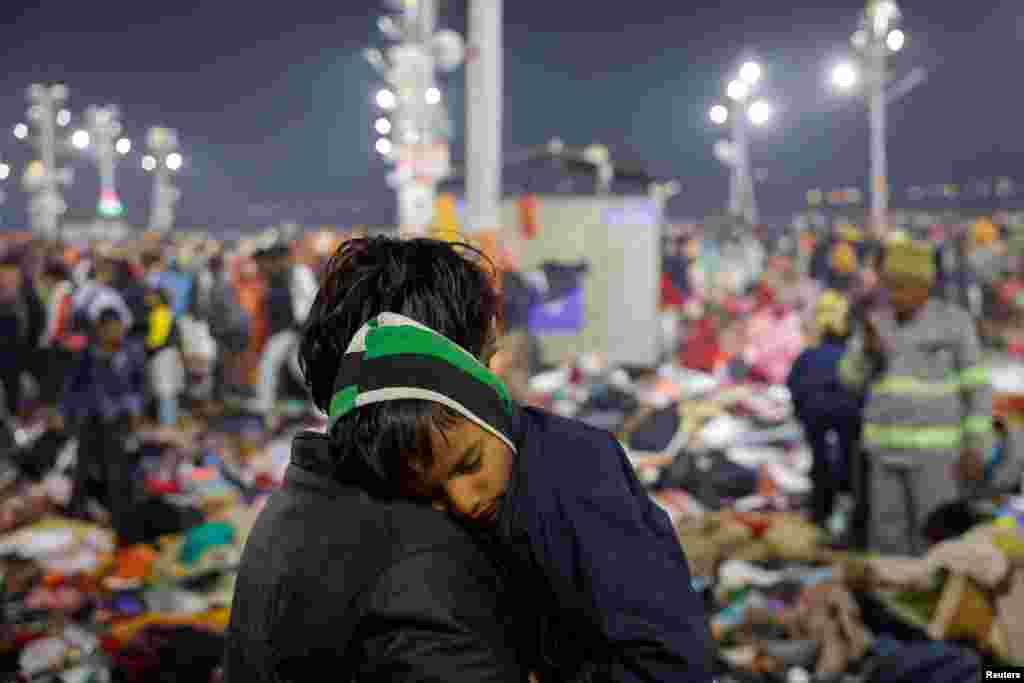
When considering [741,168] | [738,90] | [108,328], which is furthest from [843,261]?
[741,168]

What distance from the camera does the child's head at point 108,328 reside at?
7.93m

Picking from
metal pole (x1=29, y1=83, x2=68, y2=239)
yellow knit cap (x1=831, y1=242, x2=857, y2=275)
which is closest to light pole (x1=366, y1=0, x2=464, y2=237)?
yellow knit cap (x1=831, y1=242, x2=857, y2=275)

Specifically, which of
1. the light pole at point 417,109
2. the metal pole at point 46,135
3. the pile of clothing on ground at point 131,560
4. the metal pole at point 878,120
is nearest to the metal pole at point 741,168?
the metal pole at point 878,120

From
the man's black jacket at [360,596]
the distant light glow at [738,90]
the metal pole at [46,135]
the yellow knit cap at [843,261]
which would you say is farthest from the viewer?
the metal pole at [46,135]

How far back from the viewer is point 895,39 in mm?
22594

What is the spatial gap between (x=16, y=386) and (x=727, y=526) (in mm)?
8615

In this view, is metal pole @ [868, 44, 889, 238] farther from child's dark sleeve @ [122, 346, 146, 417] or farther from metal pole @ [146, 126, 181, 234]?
metal pole @ [146, 126, 181, 234]

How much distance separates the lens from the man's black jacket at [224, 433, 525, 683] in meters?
1.50

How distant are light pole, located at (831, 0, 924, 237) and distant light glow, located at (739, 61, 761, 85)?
529 centimetres

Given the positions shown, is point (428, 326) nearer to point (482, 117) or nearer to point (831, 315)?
point (831, 315)

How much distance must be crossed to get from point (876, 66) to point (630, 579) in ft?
79.9

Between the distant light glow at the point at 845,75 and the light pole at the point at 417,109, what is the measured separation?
40.6 feet

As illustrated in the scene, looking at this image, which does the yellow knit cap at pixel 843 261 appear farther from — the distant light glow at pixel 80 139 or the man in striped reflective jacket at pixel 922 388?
the distant light glow at pixel 80 139

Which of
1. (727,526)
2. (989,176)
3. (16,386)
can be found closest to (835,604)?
(727,526)
